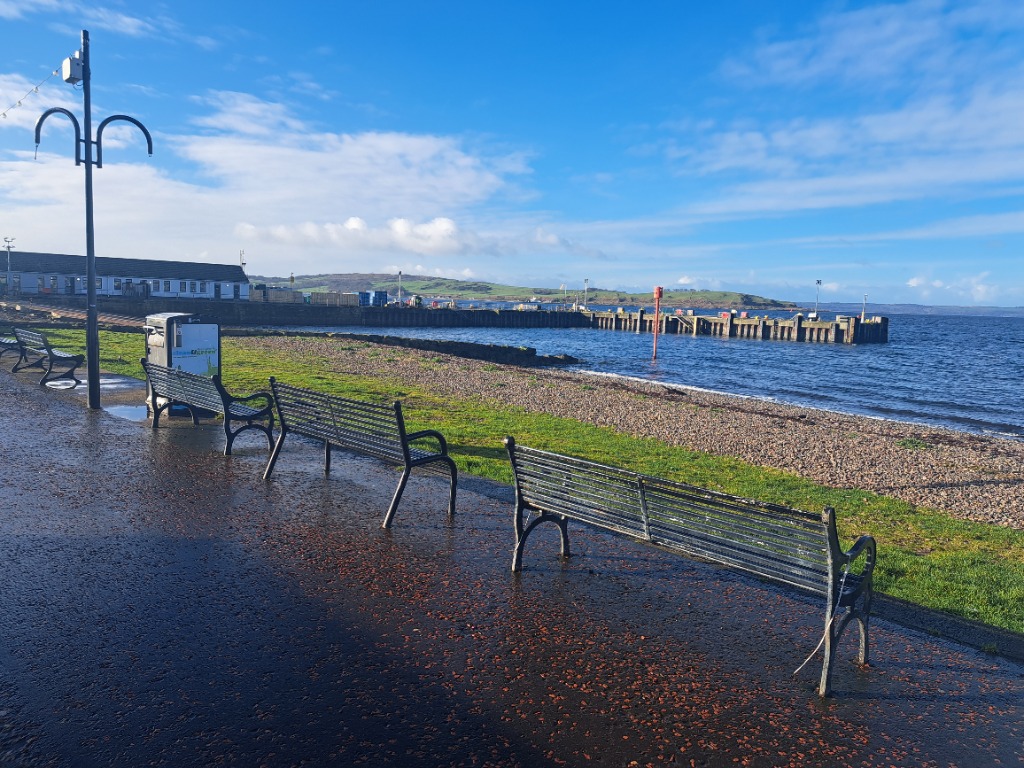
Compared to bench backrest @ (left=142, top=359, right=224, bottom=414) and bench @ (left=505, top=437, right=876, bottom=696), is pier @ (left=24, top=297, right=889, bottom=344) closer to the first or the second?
bench backrest @ (left=142, top=359, right=224, bottom=414)

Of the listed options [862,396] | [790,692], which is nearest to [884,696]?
[790,692]

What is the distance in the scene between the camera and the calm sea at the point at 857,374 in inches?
1134

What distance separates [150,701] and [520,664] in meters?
1.98

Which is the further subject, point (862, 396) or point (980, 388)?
point (980, 388)

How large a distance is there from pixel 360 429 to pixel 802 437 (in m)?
10.9

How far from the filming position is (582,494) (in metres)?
5.77

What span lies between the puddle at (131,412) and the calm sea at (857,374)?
75.7 feet

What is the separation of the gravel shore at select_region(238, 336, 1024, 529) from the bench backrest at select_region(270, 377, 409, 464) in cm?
427

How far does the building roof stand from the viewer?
266 ft

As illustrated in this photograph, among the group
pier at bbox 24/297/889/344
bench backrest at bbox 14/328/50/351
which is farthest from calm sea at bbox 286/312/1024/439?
bench backrest at bbox 14/328/50/351

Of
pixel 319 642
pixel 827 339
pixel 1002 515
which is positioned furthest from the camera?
pixel 827 339

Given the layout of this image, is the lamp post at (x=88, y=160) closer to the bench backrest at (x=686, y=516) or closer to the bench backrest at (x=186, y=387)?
the bench backrest at (x=186, y=387)

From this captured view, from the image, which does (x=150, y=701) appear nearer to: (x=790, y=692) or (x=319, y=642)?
(x=319, y=642)

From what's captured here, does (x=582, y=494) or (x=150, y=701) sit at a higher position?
(x=582, y=494)
